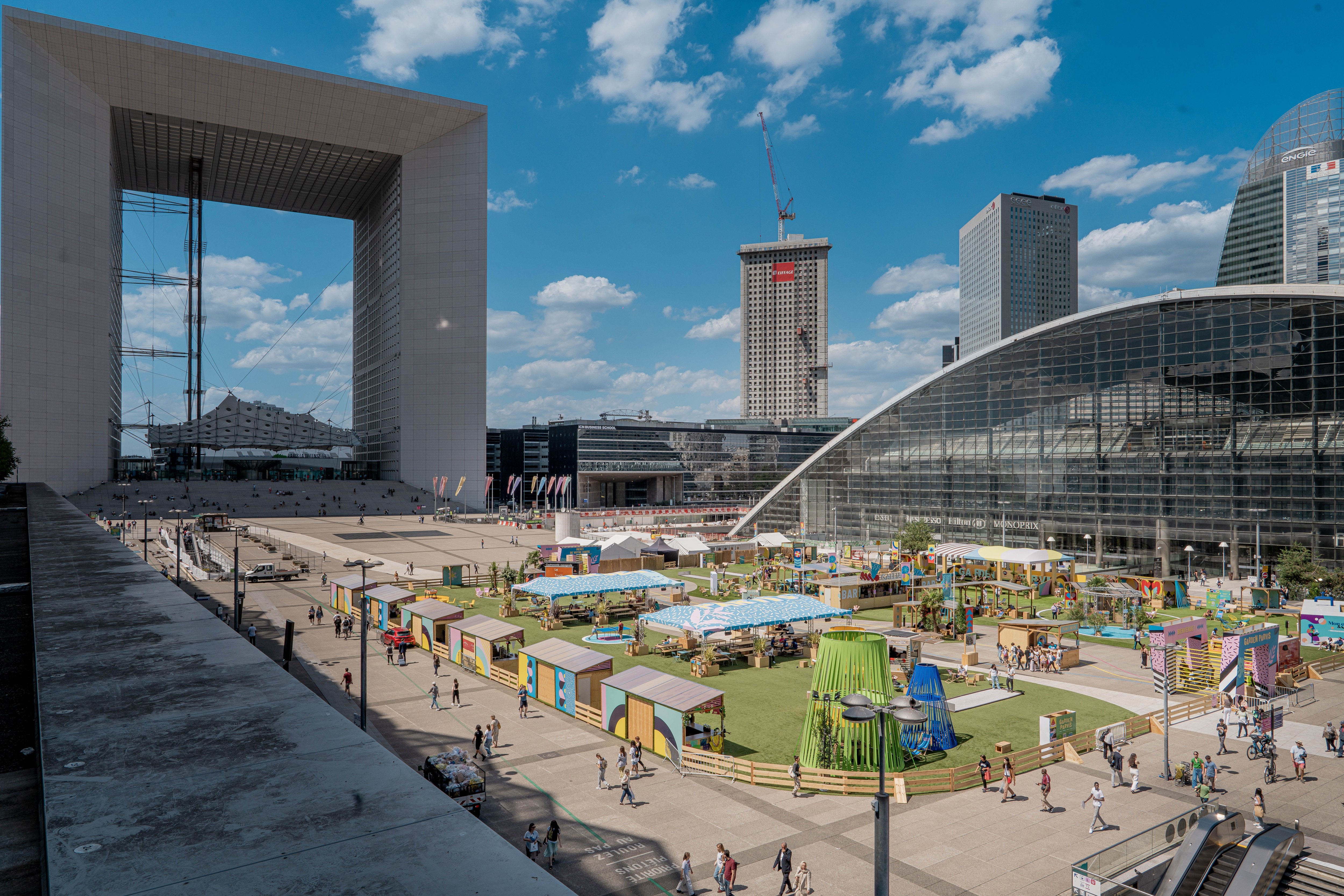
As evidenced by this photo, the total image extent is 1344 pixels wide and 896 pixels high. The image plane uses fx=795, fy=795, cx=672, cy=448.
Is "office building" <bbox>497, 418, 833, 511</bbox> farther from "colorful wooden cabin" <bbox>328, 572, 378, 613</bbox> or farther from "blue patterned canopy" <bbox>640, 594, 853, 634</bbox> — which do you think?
"blue patterned canopy" <bbox>640, 594, 853, 634</bbox>

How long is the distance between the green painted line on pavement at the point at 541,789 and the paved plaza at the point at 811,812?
5 centimetres

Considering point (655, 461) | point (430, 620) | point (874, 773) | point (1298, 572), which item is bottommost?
point (874, 773)

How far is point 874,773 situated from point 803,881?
671 centimetres

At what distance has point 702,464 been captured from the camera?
149750mm

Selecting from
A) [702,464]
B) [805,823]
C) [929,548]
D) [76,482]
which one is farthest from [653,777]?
[702,464]

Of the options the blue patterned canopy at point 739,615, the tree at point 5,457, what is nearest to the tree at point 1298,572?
the blue patterned canopy at point 739,615

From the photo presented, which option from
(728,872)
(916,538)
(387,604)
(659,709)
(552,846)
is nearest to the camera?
(728,872)

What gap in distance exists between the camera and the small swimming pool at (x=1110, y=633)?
4066 centimetres

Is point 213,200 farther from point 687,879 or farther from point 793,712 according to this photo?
point 687,879

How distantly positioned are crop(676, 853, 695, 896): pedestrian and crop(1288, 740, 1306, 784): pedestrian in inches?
660

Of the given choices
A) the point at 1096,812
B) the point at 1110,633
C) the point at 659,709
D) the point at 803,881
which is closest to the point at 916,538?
the point at 1110,633

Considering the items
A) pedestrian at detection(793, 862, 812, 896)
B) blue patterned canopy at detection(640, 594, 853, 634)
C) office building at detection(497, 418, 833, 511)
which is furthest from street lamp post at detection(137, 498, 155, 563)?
office building at detection(497, 418, 833, 511)

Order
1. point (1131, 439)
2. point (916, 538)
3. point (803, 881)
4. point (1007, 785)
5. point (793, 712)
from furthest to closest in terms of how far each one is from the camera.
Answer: point (916, 538)
point (1131, 439)
point (793, 712)
point (1007, 785)
point (803, 881)

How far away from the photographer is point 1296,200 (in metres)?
166
